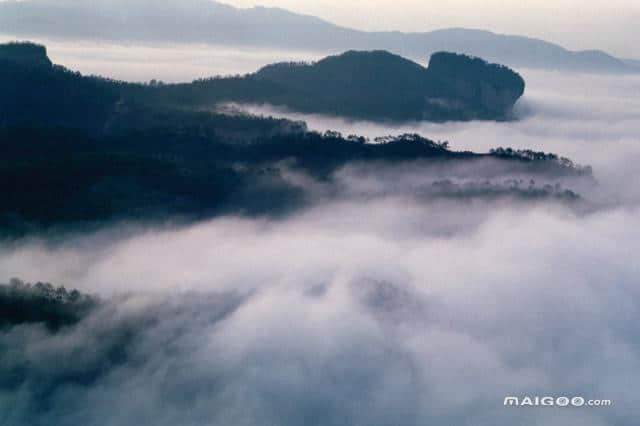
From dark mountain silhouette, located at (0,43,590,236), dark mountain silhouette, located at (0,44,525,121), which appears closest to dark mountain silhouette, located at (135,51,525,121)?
dark mountain silhouette, located at (0,44,525,121)

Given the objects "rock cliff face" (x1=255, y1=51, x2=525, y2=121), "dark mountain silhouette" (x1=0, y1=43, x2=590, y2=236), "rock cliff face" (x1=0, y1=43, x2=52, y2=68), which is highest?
"rock cliff face" (x1=255, y1=51, x2=525, y2=121)

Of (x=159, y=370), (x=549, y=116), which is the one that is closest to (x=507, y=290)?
(x=159, y=370)

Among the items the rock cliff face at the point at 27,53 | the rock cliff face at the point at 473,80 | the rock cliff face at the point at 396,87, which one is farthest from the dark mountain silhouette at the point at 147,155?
the rock cliff face at the point at 473,80

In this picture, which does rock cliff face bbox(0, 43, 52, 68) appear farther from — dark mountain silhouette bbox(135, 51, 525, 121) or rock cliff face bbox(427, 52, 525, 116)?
rock cliff face bbox(427, 52, 525, 116)

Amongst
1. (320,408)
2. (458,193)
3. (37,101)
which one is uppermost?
(37,101)

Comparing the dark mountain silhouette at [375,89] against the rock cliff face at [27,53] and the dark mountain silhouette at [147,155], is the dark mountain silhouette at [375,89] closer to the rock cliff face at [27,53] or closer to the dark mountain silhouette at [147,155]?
the dark mountain silhouette at [147,155]

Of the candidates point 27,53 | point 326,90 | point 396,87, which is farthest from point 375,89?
point 27,53

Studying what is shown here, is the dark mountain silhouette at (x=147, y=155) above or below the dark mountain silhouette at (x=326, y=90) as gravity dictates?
below

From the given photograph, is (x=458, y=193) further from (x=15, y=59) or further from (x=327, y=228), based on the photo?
(x=15, y=59)

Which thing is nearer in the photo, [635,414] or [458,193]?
[635,414]
